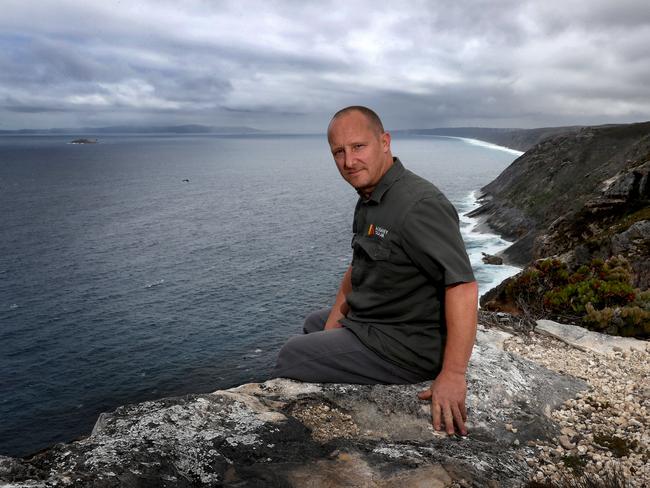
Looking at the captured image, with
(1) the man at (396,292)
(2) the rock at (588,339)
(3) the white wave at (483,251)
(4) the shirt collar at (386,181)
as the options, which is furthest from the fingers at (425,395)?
(3) the white wave at (483,251)

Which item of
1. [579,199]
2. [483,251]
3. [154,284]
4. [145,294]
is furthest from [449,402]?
[579,199]

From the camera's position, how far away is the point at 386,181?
5.45m

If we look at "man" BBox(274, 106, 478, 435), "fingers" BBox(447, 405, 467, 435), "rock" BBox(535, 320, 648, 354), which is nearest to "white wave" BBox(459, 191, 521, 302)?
"rock" BBox(535, 320, 648, 354)

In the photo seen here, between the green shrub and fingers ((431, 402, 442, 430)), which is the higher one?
fingers ((431, 402, 442, 430))

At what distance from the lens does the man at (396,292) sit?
16.4 ft

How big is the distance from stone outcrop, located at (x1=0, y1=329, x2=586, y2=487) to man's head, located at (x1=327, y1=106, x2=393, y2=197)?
2536 mm

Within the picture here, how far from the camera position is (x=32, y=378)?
122 feet

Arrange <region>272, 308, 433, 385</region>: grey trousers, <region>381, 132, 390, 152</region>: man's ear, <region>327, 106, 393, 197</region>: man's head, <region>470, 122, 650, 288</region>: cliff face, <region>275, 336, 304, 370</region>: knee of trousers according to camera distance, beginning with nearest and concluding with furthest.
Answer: <region>327, 106, 393, 197</region>: man's head → <region>381, 132, 390, 152</region>: man's ear → <region>272, 308, 433, 385</region>: grey trousers → <region>275, 336, 304, 370</region>: knee of trousers → <region>470, 122, 650, 288</region>: cliff face

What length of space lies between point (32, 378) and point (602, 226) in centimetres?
4088

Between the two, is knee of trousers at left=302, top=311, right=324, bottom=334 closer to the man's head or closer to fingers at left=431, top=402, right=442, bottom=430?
fingers at left=431, top=402, right=442, bottom=430

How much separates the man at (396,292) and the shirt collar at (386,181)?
0.04ft

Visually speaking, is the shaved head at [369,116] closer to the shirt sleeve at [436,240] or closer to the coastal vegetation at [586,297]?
the shirt sleeve at [436,240]

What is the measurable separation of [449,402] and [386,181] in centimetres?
243

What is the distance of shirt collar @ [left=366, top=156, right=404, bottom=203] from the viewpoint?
543 centimetres
